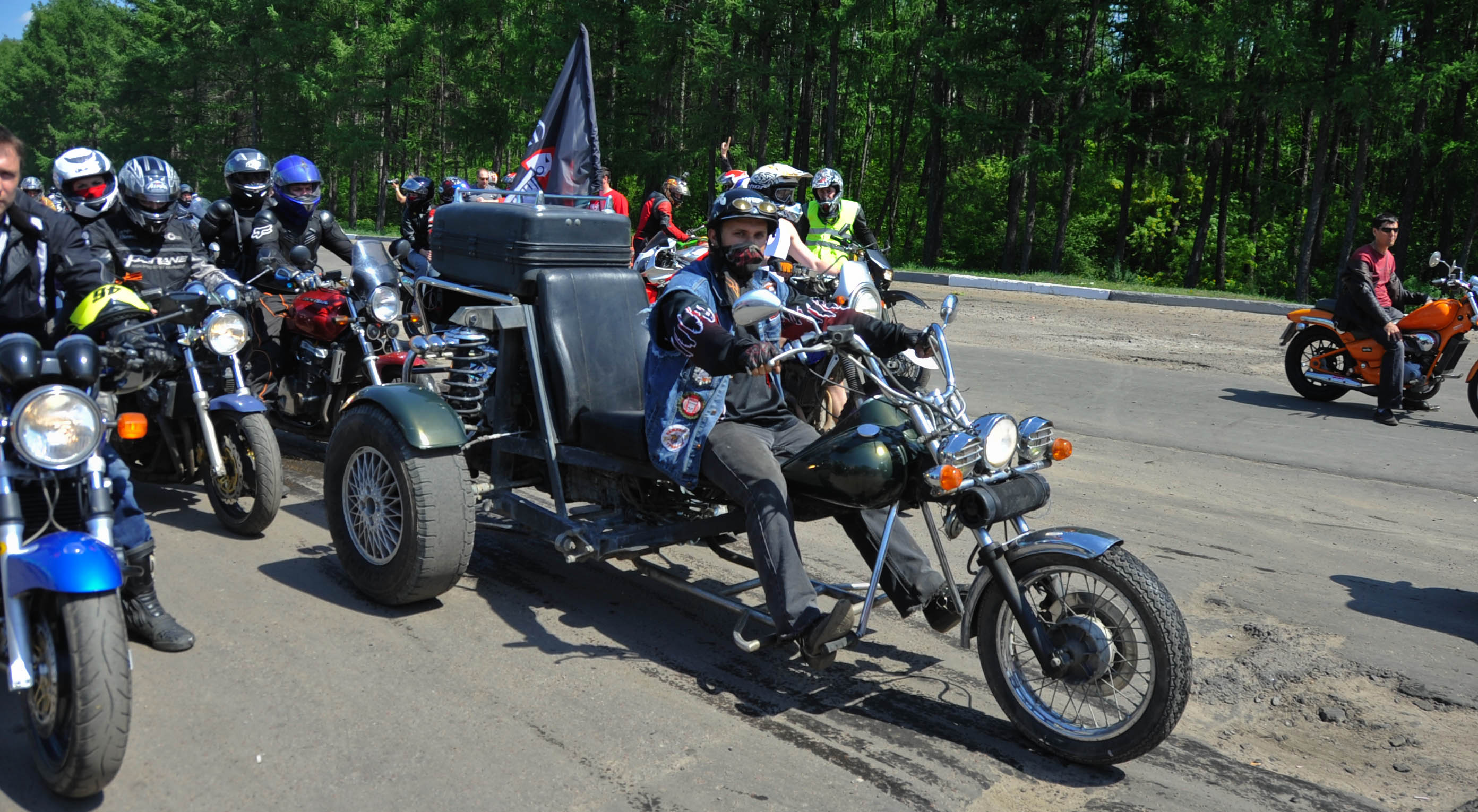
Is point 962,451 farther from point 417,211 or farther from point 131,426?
point 417,211

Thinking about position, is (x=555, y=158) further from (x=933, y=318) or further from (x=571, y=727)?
(x=933, y=318)

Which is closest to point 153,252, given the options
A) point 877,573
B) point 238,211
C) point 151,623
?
point 238,211

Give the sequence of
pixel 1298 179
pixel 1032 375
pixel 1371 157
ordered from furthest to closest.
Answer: pixel 1298 179
pixel 1371 157
pixel 1032 375

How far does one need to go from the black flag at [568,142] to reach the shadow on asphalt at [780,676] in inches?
106

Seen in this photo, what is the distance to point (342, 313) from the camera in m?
7.38

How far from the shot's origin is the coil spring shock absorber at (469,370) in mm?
5316

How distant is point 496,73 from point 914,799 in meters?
41.5

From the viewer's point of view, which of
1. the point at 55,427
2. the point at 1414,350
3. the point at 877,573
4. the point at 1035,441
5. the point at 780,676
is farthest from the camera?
the point at 1414,350

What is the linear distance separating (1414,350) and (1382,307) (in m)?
0.49

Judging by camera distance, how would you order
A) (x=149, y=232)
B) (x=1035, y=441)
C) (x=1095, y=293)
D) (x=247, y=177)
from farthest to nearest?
(x=1095, y=293) → (x=247, y=177) → (x=149, y=232) → (x=1035, y=441)

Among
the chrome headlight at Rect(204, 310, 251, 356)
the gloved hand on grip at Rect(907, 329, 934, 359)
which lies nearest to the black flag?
the chrome headlight at Rect(204, 310, 251, 356)

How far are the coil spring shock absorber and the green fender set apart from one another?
231 millimetres

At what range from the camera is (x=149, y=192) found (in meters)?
6.62

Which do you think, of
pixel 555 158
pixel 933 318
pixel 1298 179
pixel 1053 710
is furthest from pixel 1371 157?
pixel 1053 710
